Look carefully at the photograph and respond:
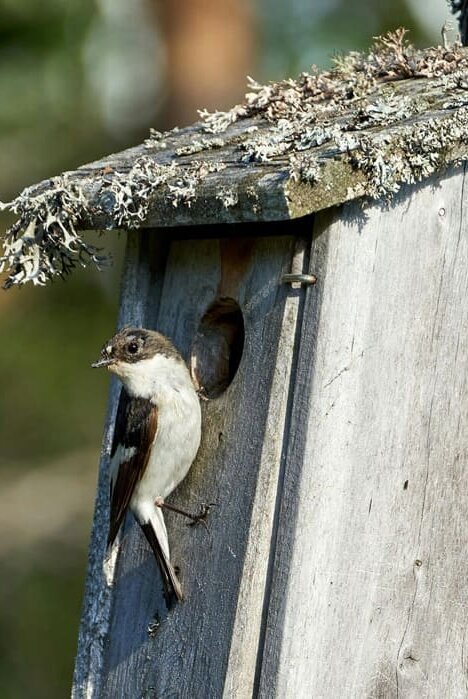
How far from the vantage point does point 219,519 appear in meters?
3.14

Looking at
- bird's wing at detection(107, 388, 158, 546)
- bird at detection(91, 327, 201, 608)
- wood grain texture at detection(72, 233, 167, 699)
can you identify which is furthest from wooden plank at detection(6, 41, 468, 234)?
bird's wing at detection(107, 388, 158, 546)

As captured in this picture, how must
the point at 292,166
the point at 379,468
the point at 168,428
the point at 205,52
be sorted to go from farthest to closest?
the point at 205,52, the point at 168,428, the point at 379,468, the point at 292,166

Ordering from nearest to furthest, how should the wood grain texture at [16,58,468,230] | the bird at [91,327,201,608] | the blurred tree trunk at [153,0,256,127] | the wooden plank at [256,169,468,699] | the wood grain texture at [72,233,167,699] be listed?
1. the wood grain texture at [16,58,468,230]
2. the wooden plank at [256,169,468,699]
3. the bird at [91,327,201,608]
4. the wood grain texture at [72,233,167,699]
5. the blurred tree trunk at [153,0,256,127]

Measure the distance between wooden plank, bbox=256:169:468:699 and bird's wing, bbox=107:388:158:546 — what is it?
2.23 feet

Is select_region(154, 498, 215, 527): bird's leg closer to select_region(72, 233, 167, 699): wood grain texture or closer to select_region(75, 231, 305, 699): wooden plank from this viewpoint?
select_region(75, 231, 305, 699): wooden plank

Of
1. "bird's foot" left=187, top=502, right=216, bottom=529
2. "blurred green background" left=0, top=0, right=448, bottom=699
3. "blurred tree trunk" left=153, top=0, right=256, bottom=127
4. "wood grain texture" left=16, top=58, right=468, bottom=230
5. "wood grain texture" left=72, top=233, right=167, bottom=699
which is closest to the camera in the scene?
"wood grain texture" left=16, top=58, right=468, bottom=230

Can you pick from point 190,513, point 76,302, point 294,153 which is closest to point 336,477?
point 190,513

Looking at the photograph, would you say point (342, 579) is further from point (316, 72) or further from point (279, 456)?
point (316, 72)

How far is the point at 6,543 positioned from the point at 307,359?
20.2 ft

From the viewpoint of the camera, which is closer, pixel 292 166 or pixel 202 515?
pixel 292 166

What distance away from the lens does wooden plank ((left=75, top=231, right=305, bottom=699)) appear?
297 cm

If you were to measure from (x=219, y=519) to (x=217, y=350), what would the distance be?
56cm

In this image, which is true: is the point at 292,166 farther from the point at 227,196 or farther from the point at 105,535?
the point at 105,535

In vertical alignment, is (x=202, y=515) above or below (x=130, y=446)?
below
